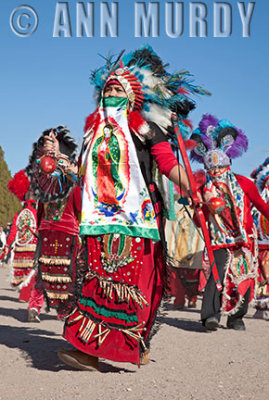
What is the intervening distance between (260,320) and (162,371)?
4.24m

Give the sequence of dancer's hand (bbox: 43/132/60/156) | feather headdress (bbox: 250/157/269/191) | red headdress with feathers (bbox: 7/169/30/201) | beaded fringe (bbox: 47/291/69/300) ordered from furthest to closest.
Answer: feather headdress (bbox: 250/157/269/191)
red headdress with feathers (bbox: 7/169/30/201)
dancer's hand (bbox: 43/132/60/156)
beaded fringe (bbox: 47/291/69/300)

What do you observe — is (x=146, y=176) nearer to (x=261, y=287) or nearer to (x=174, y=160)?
(x=174, y=160)

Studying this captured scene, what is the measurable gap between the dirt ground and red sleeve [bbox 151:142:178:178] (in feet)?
4.69

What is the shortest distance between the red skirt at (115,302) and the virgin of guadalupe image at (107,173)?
240 millimetres

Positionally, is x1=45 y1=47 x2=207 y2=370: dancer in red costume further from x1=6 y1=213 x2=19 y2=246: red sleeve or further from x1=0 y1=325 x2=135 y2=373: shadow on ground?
x1=6 y1=213 x2=19 y2=246: red sleeve

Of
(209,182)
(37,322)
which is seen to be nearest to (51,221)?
(37,322)

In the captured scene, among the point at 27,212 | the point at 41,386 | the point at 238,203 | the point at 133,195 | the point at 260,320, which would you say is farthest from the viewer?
the point at 27,212

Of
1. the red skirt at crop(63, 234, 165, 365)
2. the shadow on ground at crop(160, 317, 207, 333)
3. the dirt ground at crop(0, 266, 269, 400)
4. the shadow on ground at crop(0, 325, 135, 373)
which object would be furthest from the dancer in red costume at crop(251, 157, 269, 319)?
the red skirt at crop(63, 234, 165, 365)

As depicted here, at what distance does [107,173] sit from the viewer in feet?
13.9

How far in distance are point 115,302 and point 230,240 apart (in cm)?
291

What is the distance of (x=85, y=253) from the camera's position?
424 cm

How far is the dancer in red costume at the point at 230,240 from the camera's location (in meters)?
6.66

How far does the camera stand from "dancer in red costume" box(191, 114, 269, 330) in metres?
6.66

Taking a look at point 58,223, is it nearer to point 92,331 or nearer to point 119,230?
point 119,230
